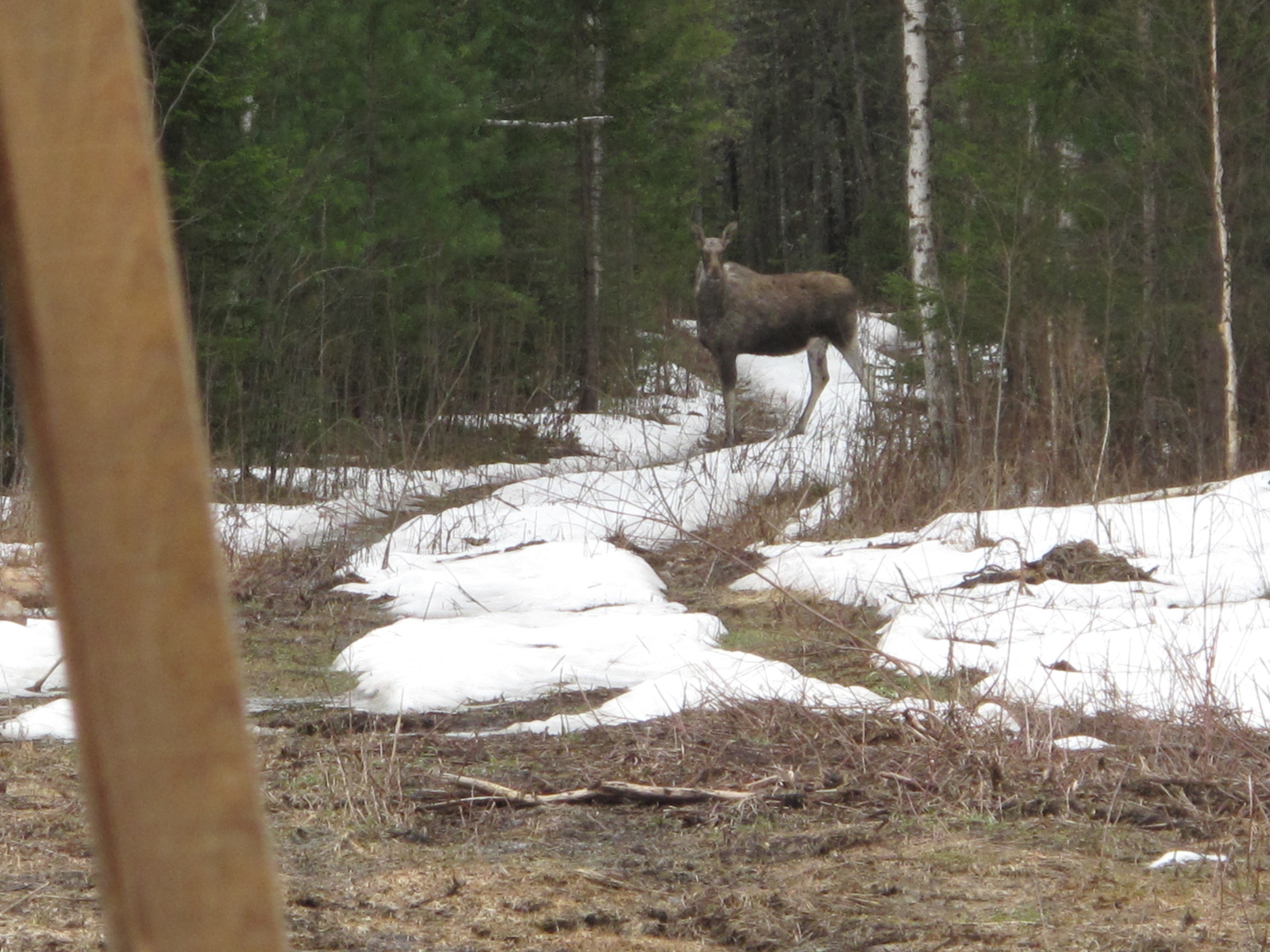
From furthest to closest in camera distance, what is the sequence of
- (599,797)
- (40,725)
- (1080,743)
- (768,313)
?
1. (768,313)
2. (40,725)
3. (1080,743)
4. (599,797)

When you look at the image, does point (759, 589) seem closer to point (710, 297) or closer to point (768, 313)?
point (710, 297)

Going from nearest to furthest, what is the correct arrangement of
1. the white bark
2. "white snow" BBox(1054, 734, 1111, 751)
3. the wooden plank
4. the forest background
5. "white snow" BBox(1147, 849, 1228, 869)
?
the wooden plank < "white snow" BBox(1147, 849, 1228, 869) < "white snow" BBox(1054, 734, 1111, 751) < the white bark < the forest background

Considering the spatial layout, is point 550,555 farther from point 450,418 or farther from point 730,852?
point 450,418

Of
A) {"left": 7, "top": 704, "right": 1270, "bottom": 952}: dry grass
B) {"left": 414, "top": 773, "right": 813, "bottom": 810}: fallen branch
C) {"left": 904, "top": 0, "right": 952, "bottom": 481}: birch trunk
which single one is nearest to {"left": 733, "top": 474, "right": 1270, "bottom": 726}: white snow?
{"left": 7, "top": 704, "right": 1270, "bottom": 952}: dry grass

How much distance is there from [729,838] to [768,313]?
13310 millimetres

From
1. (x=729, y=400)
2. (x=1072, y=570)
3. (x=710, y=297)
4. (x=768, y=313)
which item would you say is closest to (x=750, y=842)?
(x=1072, y=570)

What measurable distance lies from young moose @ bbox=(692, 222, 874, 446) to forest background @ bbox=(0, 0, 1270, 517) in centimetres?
155

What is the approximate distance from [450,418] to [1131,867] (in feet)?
35.6

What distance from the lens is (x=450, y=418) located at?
13.5m

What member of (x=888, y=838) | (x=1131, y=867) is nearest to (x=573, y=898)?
(x=888, y=838)

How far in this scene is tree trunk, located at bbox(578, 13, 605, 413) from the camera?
16.7m

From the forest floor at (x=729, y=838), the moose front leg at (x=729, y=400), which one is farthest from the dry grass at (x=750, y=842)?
the moose front leg at (x=729, y=400)

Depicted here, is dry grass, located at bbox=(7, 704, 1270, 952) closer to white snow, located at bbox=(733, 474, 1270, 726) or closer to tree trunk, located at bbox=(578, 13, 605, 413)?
white snow, located at bbox=(733, 474, 1270, 726)

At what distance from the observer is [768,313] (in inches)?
642
